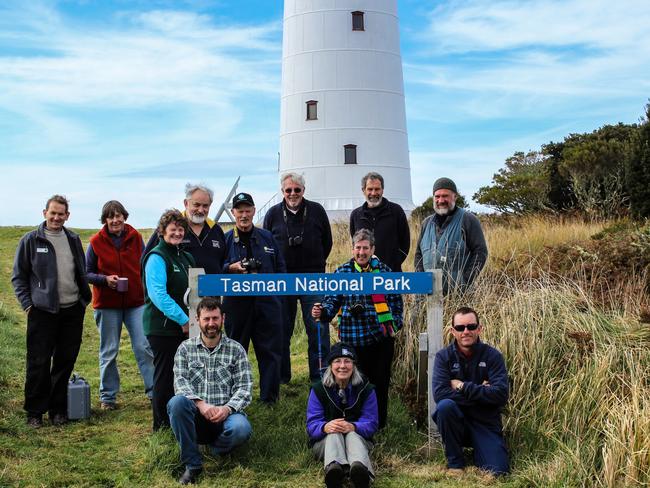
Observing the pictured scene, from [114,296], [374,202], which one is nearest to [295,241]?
[374,202]

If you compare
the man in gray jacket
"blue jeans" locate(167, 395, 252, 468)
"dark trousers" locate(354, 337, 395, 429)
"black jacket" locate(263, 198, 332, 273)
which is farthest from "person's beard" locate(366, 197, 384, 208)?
the man in gray jacket

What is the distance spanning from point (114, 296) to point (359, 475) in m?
3.09

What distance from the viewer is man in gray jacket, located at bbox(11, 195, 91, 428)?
6188 mm

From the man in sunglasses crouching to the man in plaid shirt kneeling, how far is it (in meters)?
1.33

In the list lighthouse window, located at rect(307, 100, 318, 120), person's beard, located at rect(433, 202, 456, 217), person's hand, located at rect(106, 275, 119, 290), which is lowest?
person's hand, located at rect(106, 275, 119, 290)

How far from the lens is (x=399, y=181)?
74.2 feet

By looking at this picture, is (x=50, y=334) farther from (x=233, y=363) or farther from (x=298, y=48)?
(x=298, y=48)

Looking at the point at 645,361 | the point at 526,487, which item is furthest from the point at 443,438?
the point at 645,361

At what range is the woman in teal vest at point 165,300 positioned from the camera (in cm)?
552

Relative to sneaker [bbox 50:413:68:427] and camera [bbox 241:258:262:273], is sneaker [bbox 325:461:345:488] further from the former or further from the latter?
sneaker [bbox 50:413:68:427]

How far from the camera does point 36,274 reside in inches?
244

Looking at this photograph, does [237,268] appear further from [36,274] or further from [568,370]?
[568,370]

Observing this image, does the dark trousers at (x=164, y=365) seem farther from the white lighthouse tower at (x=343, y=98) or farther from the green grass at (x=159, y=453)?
the white lighthouse tower at (x=343, y=98)

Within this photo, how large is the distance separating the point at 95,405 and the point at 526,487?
4.04 metres
